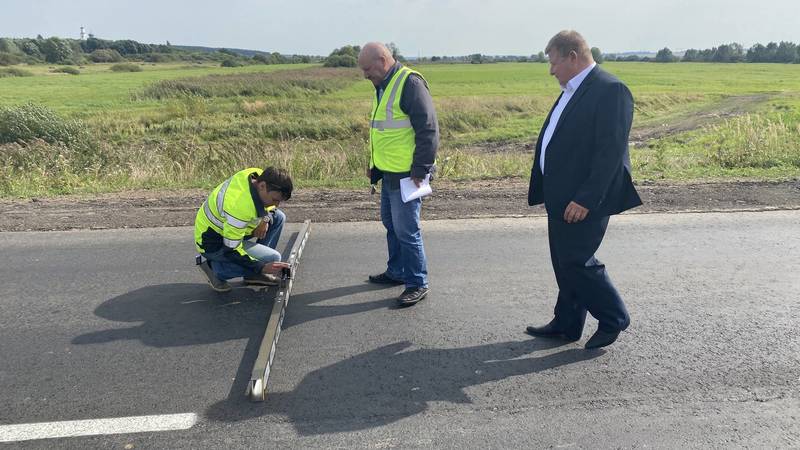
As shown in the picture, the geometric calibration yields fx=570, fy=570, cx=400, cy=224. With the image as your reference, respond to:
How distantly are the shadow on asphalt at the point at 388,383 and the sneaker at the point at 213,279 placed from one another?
1.58 m

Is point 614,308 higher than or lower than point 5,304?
higher

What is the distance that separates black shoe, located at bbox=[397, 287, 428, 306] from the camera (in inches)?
177

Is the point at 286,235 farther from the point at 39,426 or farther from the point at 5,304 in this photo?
the point at 39,426

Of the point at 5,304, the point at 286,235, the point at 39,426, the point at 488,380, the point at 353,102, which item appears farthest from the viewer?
the point at 353,102

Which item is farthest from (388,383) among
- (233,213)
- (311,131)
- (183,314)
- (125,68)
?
(125,68)

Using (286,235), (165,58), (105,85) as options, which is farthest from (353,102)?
(165,58)

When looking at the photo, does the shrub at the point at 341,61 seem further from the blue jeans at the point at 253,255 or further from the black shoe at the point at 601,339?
the black shoe at the point at 601,339

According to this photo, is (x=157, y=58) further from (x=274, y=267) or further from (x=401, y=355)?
(x=401, y=355)

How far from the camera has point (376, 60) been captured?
14.2ft

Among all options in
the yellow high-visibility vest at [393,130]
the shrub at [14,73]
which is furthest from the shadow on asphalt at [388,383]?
the shrub at [14,73]

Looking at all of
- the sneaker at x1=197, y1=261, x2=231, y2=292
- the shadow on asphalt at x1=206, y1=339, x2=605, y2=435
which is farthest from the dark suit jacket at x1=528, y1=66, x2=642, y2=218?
the sneaker at x1=197, y1=261, x2=231, y2=292

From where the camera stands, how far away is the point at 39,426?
2979 mm

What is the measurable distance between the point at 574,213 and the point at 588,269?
0.39 m

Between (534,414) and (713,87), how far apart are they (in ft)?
197
